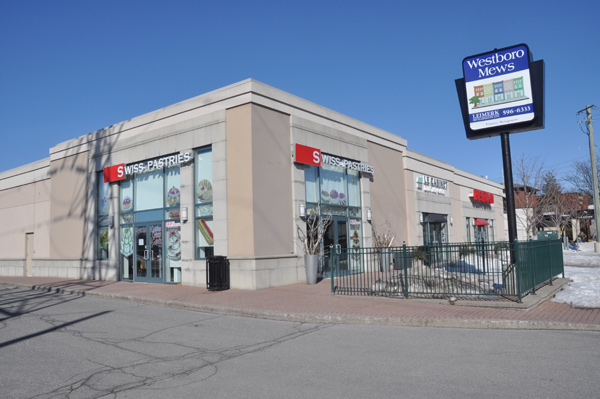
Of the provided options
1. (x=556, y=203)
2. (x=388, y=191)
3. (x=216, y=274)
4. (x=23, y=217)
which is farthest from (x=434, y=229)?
(x=556, y=203)

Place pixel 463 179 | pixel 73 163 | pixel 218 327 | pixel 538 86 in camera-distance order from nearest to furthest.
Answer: pixel 218 327 → pixel 538 86 → pixel 73 163 → pixel 463 179

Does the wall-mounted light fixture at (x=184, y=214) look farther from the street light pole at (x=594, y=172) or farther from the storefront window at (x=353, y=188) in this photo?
the street light pole at (x=594, y=172)

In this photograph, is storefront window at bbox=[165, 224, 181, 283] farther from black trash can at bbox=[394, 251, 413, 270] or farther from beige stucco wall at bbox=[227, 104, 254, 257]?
black trash can at bbox=[394, 251, 413, 270]

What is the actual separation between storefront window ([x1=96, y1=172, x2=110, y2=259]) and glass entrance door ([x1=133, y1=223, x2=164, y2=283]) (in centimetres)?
265

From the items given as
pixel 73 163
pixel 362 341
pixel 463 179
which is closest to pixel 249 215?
pixel 362 341

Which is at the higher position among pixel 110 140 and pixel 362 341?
pixel 110 140

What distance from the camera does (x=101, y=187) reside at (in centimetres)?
2247

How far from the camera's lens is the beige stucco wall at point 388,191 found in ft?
76.6

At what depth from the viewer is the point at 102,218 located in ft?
72.6

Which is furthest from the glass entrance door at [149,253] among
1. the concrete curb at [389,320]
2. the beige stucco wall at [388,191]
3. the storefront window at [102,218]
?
the beige stucco wall at [388,191]

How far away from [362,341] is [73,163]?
20214 mm

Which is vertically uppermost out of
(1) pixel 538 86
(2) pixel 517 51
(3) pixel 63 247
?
(2) pixel 517 51

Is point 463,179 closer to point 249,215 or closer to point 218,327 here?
point 249,215

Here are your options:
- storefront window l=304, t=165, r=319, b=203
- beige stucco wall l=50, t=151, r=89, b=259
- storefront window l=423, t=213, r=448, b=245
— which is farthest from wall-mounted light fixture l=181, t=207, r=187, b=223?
storefront window l=423, t=213, r=448, b=245
